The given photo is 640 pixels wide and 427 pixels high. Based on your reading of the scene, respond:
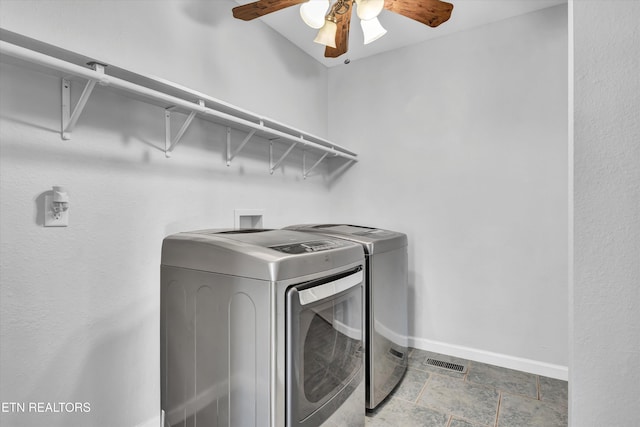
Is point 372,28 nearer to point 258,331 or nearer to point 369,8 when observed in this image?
point 369,8

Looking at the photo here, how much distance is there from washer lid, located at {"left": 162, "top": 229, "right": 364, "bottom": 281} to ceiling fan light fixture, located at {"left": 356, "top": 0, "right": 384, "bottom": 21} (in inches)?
45.1

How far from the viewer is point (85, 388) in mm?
1337

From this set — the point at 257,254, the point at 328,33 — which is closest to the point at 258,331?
the point at 257,254

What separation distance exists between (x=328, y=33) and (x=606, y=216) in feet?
5.23

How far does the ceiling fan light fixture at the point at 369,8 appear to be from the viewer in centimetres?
152

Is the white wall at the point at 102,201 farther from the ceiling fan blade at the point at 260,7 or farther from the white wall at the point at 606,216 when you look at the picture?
the white wall at the point at 606,216

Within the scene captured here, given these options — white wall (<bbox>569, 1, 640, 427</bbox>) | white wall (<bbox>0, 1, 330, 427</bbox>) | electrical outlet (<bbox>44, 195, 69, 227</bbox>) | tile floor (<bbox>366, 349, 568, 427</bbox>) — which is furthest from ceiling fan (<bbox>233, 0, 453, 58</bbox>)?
tile floor (<bbox>366, 349, 568, 427</bbox>)

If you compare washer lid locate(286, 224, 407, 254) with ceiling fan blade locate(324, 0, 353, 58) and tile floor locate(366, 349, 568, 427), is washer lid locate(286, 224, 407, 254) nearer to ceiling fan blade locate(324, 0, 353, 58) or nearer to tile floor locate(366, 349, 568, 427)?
tile floor locate(366, 349, 568, 427)

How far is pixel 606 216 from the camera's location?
74 centimetres

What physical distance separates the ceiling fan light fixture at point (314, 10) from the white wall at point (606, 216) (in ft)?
3.67

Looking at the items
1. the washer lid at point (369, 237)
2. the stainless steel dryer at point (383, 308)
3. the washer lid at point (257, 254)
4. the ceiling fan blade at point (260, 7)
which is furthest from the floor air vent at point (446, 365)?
the ceiling fan blade at point (260, 7)

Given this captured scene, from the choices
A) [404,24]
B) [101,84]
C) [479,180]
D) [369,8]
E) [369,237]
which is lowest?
[369,237]

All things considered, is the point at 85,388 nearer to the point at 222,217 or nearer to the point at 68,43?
the point at 222,217

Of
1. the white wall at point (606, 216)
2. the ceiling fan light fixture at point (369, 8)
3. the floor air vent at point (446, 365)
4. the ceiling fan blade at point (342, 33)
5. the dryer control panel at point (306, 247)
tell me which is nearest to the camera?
the white wall at point (606, 216)
